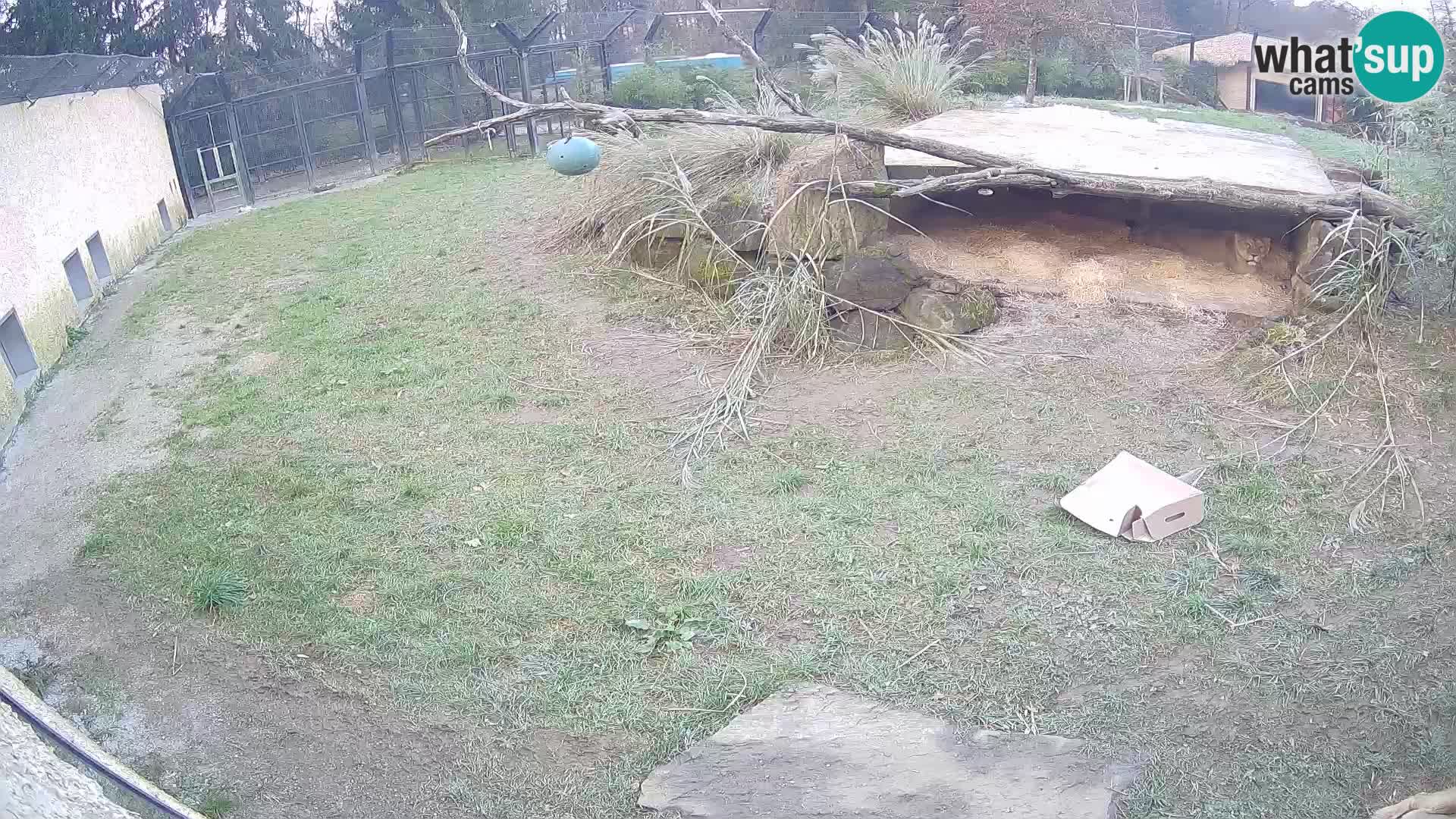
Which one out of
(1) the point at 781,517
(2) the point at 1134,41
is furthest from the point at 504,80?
(1) the point at 781,517

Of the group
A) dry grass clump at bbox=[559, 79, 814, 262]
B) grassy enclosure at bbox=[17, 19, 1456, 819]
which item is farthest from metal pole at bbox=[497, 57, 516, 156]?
grassy enclosure at bbox=[17, 19, 1456, 819]

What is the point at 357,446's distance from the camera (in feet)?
17.4

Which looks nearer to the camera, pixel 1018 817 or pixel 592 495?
pixel 1018 817

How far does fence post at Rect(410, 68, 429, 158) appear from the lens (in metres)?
15.1

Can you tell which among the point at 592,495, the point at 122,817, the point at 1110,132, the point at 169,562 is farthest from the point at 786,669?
the point at 1110,132

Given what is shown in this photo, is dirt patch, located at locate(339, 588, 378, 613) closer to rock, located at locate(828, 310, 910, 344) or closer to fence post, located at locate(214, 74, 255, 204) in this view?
rock, located at locate(828, 310, 910, 344)

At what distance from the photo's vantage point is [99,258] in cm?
889

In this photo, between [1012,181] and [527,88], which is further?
[527,88]

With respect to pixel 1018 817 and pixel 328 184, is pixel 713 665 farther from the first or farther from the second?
pixel 328 184

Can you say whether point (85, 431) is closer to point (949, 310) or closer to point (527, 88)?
point (949, 310)

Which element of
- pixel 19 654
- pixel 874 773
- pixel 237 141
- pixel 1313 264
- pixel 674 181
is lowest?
pixel 874 773

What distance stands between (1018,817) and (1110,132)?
6.81 metres

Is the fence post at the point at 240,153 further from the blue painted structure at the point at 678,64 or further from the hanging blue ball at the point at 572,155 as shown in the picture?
the hanging blue ball at the point at 572,155

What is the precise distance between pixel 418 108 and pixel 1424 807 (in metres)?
15.2
